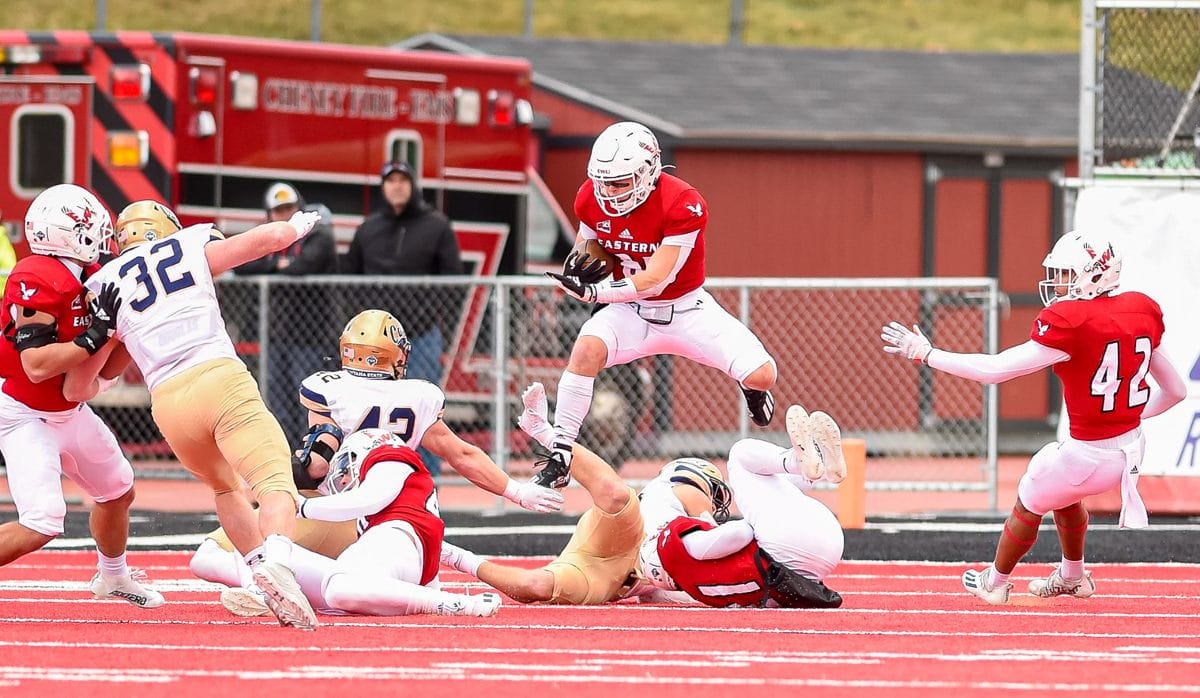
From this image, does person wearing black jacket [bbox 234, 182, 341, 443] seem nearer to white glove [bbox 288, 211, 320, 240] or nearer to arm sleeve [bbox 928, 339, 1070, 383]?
white glove [bbox 288, 211, 320, 240]

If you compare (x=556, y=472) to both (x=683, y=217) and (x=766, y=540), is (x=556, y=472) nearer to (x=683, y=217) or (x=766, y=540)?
(x=766, y=540)

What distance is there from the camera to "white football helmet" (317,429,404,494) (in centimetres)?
906

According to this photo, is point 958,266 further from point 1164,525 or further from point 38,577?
point 38,577

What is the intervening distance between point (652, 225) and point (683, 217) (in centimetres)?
18

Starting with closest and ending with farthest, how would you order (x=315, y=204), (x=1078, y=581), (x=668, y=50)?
(x=1078, y=581) → (x=315, y=204) → (x=668, y=50)

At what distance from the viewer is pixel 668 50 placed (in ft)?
84.0

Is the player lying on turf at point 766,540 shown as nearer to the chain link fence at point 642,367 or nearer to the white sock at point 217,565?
the white sock at point 217,565

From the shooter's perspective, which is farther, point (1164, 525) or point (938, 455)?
point (938, 455)

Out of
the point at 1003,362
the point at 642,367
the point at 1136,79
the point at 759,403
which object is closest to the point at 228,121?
the point at 642,367

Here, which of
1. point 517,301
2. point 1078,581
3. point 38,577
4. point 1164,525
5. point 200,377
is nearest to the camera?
point 200,377

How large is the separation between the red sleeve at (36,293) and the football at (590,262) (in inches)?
97.2

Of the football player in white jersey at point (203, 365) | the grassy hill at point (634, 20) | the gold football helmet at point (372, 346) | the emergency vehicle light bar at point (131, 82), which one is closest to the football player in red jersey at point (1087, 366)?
the gold football helmet at point (372, 346)

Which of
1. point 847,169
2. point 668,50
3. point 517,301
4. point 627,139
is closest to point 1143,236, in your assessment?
point 517,301

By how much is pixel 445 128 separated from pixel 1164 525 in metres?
6.96
